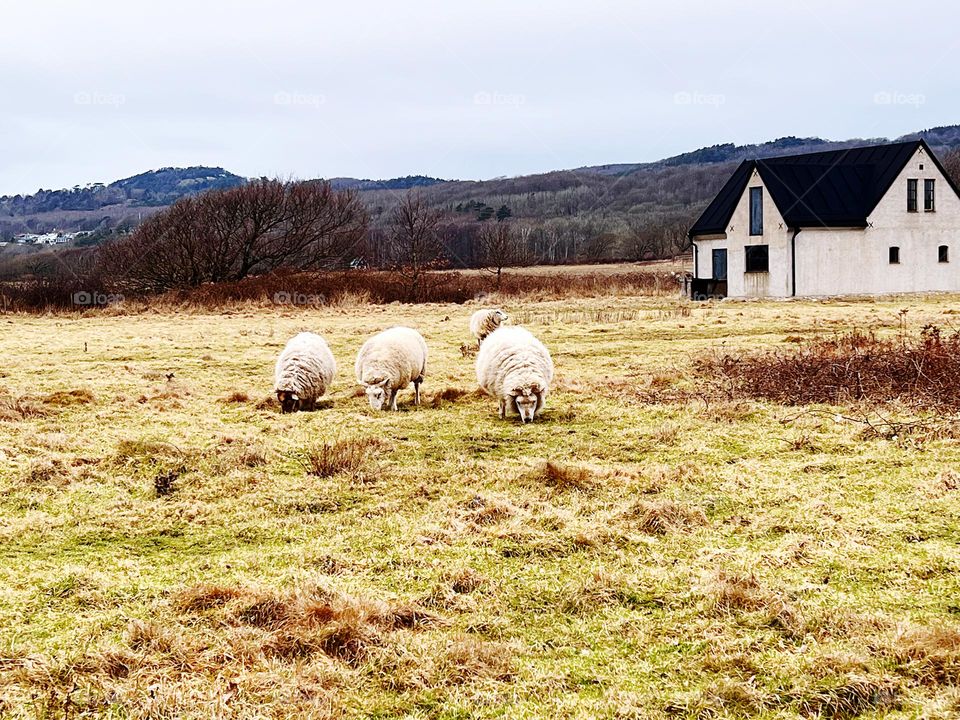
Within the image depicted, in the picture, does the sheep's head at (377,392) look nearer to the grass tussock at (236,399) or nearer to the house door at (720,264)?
the grass tussock at (236,399)

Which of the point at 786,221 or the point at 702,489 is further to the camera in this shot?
the point at 786,221

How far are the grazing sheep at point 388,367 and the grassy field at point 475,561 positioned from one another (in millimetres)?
507

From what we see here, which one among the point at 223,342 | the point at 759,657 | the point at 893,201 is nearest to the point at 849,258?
the point at 893,201

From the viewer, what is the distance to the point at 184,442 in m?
9.88

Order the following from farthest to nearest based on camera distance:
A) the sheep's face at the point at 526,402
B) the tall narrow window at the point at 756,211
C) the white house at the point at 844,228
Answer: the tall narrow window at the point at 756,211 < the white house at the point at 844,228 < the sheep's face at the point at 526,402

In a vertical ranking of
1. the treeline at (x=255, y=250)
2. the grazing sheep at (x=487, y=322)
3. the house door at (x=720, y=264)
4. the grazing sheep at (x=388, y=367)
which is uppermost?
the treeline at (x=255, y=250)

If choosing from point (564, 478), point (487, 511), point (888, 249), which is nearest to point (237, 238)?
point (888, 249)

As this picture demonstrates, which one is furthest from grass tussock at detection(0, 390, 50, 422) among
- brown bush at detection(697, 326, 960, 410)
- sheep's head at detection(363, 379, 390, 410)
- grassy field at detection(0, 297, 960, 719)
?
brown bush at detection(697, 326, 960, 410)

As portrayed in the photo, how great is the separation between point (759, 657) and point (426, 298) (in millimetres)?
33024

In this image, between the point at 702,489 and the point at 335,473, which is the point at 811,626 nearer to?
the point at 702,489

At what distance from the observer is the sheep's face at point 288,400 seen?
1209 centimetres

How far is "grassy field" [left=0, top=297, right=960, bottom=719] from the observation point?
4316mm

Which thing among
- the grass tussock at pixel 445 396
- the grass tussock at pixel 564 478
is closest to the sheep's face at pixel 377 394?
the grass tussock at pixel 445 396

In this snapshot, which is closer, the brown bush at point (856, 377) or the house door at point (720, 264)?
the brown bush at point (856, 377)
